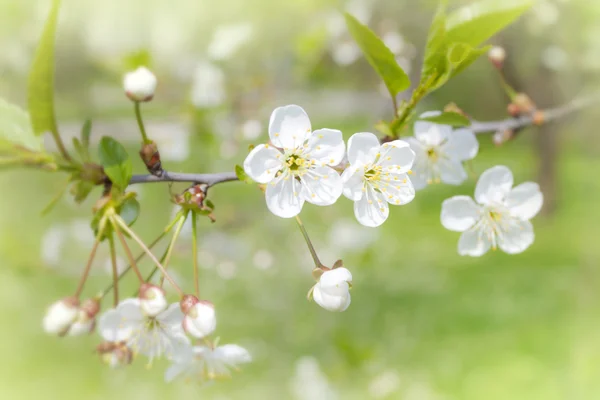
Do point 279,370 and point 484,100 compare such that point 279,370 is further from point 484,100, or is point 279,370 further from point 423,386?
point 484,100

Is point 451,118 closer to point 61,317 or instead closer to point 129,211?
point 129,211

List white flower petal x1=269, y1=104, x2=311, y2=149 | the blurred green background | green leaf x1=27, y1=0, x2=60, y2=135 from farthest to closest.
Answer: the blurred green background → white flower petal x1=269, y1=104, x2=311, y2=149 → green leaf x1=27, y1=0, x2=60, y2=135

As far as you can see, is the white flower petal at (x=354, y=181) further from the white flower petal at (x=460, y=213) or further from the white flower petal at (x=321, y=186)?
the white flower petal at (x=460, y=213)

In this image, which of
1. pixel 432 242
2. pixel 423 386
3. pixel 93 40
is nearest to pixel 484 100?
pixel 432 242

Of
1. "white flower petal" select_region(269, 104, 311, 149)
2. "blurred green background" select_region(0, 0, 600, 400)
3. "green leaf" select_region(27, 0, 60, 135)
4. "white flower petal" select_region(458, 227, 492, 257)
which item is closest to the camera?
"green leaf" select_region(27, 0, 60, 135)

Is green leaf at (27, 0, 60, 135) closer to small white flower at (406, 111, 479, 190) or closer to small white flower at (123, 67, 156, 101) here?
small white flower at (123, 67, 156, 101)

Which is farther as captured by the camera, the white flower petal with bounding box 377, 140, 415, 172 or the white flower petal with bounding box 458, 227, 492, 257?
the white flower petal with bounding box 458, 227, 492, 257

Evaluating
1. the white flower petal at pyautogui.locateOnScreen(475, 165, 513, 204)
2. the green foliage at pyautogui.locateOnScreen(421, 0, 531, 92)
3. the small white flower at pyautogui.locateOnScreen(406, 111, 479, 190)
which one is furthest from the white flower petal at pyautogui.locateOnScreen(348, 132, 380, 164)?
the white flower petal at pyautogui.locateOnScreen(475, 165, 513, 204)
